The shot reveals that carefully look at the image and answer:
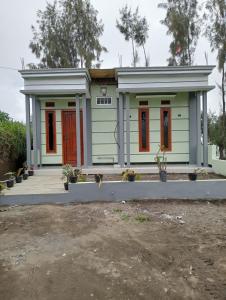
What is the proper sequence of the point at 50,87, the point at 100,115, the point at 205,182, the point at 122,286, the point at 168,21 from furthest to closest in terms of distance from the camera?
1. the point at 168,21
2. the point at 100,115
3. the point at 50,87
4. the point at 205,182
5. the point at 122,286

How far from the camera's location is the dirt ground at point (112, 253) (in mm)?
2949

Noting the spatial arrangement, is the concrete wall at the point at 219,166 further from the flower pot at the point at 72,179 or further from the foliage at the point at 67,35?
the foliage at the point at 67,35

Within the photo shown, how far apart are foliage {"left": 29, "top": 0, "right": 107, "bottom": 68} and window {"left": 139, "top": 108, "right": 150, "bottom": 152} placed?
8.43 meters

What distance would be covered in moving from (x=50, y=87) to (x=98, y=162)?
302 centimetres

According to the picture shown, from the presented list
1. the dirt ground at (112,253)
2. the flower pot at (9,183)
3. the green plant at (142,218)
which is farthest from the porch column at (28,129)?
the green plant at (142,218)

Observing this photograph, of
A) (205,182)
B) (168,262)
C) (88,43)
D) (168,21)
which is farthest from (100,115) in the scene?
(88,43)

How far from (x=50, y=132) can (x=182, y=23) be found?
30.6ft

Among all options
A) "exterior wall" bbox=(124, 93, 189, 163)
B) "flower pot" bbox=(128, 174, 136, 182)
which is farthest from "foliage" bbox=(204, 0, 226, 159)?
"flower pot" bbox=(128, 174, 136, 182)

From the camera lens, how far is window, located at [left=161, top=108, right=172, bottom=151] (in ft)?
31.8

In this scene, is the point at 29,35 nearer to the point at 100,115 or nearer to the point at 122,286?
the point at 100,115

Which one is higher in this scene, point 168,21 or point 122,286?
point 168,21

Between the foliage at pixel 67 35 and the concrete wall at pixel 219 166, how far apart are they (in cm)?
1102

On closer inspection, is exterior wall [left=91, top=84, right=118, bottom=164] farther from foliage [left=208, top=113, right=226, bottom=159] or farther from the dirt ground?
the dirt ground

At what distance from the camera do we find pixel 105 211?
5.43 m
